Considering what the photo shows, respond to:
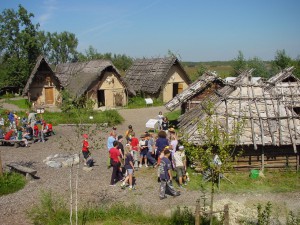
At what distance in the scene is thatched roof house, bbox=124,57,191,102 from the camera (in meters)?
35.1

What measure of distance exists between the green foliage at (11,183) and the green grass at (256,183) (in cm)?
736

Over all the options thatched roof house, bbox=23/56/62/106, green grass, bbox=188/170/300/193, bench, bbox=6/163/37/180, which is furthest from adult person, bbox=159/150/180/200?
thatched roof house, bbox=23/56/62/106

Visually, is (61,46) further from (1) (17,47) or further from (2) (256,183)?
(2) (256,183)

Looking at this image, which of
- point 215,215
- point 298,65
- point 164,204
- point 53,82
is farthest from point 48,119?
point 298,65

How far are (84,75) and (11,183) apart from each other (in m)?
21.5

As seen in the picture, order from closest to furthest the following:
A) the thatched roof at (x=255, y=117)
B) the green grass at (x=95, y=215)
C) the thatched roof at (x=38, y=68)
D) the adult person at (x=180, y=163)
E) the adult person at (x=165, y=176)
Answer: the green grass at (x=95, y=215) → the adult person at (x=165, y=176) → the adult person at (x=180, y=163) → the thatched roof at (x=255, y=117) → the thatched roof at (x=38, y=68)

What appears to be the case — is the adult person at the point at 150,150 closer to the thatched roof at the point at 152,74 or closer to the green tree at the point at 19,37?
the thatched roof at the point at 152,74

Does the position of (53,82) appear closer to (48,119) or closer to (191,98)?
(48,119)

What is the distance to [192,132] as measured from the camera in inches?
612

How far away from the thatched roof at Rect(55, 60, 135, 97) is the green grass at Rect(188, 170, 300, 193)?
60.6 ft

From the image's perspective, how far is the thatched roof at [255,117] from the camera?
15.3 meters

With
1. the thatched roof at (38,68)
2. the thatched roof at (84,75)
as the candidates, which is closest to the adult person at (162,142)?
the thatched roof at (84,75)

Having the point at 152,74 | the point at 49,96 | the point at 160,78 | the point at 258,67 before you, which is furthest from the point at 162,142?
the point at 258,67

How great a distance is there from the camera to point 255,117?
16.1 m
